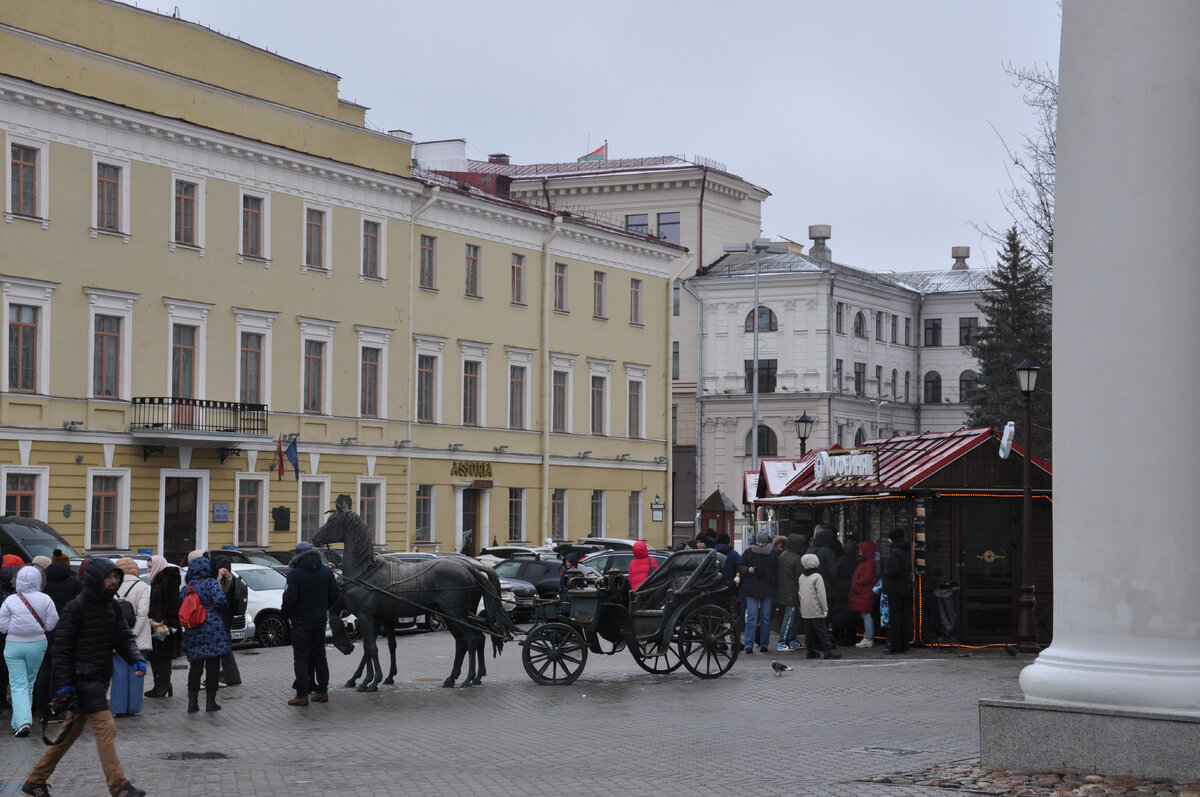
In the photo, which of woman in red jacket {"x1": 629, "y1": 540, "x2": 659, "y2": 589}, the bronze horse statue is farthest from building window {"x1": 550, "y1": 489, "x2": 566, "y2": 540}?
the bronze horse statue

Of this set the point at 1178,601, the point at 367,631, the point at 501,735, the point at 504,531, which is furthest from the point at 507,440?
the point at 1178,601

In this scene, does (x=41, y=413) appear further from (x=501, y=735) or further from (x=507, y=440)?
(x=501, y=735)

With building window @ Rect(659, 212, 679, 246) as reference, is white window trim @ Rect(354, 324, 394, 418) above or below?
below

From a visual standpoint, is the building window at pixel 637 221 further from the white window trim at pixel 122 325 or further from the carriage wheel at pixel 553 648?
the carriage wheel at pixel 553 648

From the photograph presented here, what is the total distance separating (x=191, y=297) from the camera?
144ft

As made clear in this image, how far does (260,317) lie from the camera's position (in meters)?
46.2

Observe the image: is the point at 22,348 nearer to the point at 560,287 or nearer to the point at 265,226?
the point at 265,226

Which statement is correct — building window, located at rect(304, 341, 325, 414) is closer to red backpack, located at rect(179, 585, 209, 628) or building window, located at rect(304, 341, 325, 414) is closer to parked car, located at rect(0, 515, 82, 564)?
parked car, located at rect(0, 515, 82, 564)

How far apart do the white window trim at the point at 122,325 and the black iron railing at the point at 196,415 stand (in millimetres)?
544

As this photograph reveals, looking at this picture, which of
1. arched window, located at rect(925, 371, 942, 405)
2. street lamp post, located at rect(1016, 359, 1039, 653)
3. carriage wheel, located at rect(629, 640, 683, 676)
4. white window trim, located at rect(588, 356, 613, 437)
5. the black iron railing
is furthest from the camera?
arched window, located at rect(925, 371, 942, 405)

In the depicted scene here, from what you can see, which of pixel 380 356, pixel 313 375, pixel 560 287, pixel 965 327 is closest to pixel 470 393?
pixel 380 356

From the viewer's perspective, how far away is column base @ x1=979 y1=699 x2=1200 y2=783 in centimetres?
1109

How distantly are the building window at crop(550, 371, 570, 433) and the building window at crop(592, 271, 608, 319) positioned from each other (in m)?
2.94

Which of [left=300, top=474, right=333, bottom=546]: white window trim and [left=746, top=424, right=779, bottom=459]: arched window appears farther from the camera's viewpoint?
[left=746, top=424, right=779, bottom=459]: arched window
